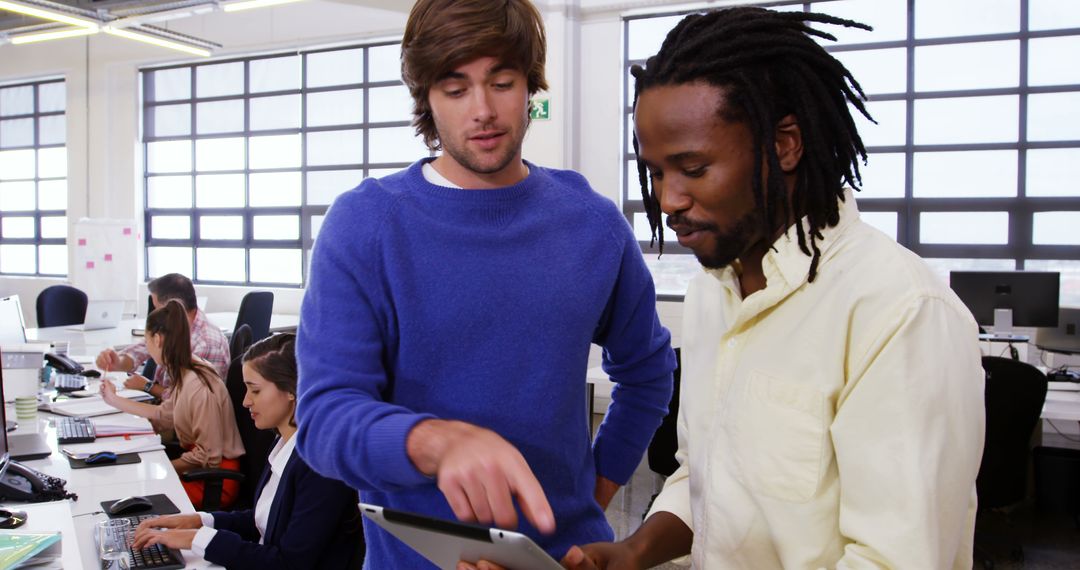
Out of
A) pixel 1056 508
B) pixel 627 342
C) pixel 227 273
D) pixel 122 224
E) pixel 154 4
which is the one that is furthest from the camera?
pixel 227 273

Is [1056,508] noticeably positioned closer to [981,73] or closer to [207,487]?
[981,73]

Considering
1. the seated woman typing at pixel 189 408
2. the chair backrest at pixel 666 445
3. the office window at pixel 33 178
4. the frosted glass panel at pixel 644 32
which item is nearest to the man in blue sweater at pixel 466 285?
the seated woman typing at pixel 189 408

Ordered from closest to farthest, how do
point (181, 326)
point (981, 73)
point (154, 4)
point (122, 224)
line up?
point (181, 326), point (981, 73), point (154, 4), point (122, 224)

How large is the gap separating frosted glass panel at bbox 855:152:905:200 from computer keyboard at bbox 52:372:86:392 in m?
5.32

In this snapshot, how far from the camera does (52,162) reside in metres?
10.1

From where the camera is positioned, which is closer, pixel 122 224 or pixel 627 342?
pixel 627 342

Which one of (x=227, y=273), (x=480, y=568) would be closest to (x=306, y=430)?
(x=480, y=568)

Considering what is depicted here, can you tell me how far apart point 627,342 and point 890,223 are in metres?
5.73

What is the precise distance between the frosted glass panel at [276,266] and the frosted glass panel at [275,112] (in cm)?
131

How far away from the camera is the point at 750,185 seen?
898 millimetres

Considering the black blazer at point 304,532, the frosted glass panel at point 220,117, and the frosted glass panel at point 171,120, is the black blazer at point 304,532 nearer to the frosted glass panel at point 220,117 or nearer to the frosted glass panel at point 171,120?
the frosted glass panel at point 220,117

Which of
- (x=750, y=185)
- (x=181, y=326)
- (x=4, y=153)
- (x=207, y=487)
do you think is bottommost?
(x=207, y=487)

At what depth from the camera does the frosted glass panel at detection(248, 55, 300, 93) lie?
28.2 ft

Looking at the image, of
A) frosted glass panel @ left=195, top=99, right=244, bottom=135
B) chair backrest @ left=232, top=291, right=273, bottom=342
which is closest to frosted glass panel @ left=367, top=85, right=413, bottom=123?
frosted glass panel @ left=195, top=99, right=244, bottom=135
